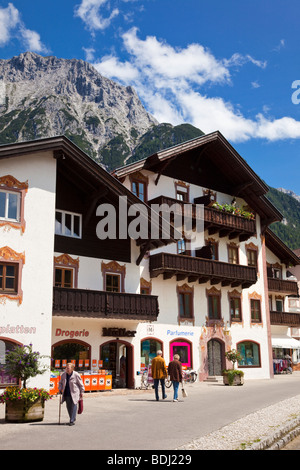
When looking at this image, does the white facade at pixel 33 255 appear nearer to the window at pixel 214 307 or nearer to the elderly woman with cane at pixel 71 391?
the elderly woman with cane at pixel 71 391

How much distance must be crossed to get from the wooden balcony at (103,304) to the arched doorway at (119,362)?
2.08m

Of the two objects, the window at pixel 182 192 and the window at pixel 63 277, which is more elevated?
the window at pixel 182 192

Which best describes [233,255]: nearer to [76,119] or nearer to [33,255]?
[33,255]

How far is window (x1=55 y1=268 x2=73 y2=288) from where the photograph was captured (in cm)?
2625

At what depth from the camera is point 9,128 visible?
16812 centimetres

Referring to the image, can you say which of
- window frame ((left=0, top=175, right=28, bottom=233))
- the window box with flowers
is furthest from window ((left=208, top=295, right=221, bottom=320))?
window frame ((left=0, top=175, right=28, bottom=233))

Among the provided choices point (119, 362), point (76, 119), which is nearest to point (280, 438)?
point (119, 362)

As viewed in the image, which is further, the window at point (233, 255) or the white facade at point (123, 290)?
the window at point (233, 255)

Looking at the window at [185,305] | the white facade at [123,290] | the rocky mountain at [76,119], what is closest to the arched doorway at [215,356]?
the white facade at [123,290]

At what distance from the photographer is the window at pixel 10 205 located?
22458mm

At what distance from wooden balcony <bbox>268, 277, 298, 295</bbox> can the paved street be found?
77.4 ft

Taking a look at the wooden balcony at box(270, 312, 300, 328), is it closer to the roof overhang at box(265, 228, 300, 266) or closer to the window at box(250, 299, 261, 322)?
the window at box(250, 299, 261, 322)

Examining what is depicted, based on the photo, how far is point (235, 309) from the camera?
123 ft
